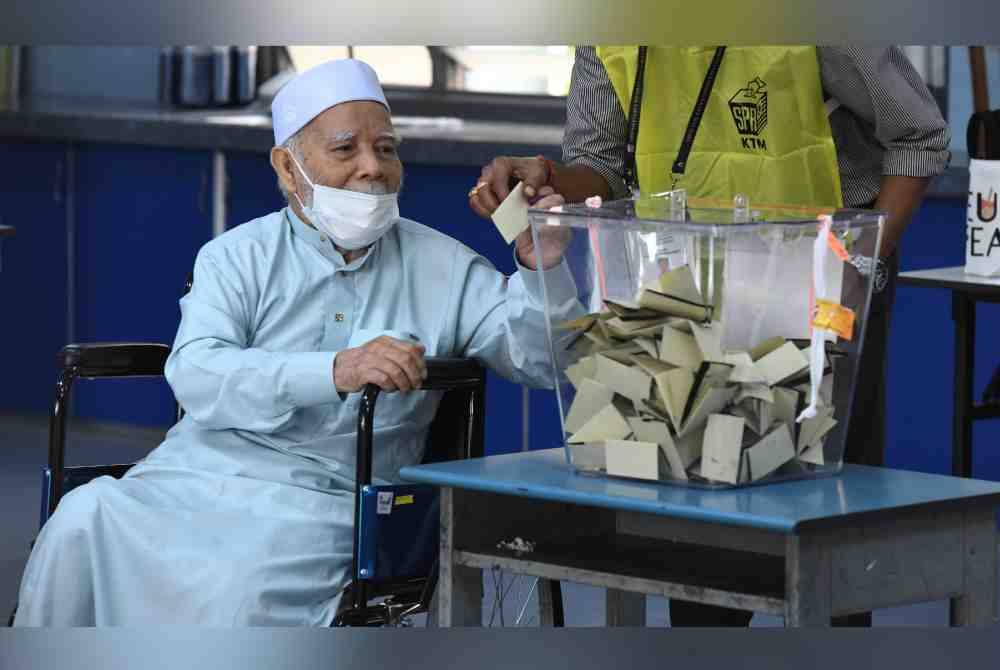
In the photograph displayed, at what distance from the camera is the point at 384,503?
8.03 ft

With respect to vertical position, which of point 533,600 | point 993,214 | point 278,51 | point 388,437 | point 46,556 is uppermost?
point 278,51

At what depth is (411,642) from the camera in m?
0.87

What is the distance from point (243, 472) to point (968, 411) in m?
1.92

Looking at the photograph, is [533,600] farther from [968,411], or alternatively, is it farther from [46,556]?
[46,556]

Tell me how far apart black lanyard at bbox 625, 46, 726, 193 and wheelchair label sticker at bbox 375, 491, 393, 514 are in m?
0.61

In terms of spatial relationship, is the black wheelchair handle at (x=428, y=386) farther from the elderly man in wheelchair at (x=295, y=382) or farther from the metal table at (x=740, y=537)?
the metal table at (x=740, y=537)

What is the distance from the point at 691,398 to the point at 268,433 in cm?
99

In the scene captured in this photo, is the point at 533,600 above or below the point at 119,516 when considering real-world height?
below

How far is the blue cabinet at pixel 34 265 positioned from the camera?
6656 mm

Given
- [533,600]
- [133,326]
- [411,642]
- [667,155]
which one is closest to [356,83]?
[667,155]

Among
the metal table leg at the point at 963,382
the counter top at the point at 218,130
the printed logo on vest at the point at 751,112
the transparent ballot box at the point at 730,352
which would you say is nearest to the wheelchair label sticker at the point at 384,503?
the transparent ballot box at the point at 730,352

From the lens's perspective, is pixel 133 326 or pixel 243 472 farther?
pixel 133 326

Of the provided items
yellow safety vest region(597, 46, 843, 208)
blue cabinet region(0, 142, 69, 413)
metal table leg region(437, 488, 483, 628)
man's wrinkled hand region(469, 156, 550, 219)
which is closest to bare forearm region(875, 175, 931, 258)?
yellow safety vest region(597, 46, 843, 208)

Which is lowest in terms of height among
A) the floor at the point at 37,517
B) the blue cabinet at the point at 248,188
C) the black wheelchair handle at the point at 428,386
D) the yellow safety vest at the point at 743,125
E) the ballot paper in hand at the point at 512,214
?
the floor at the point at 37,517
